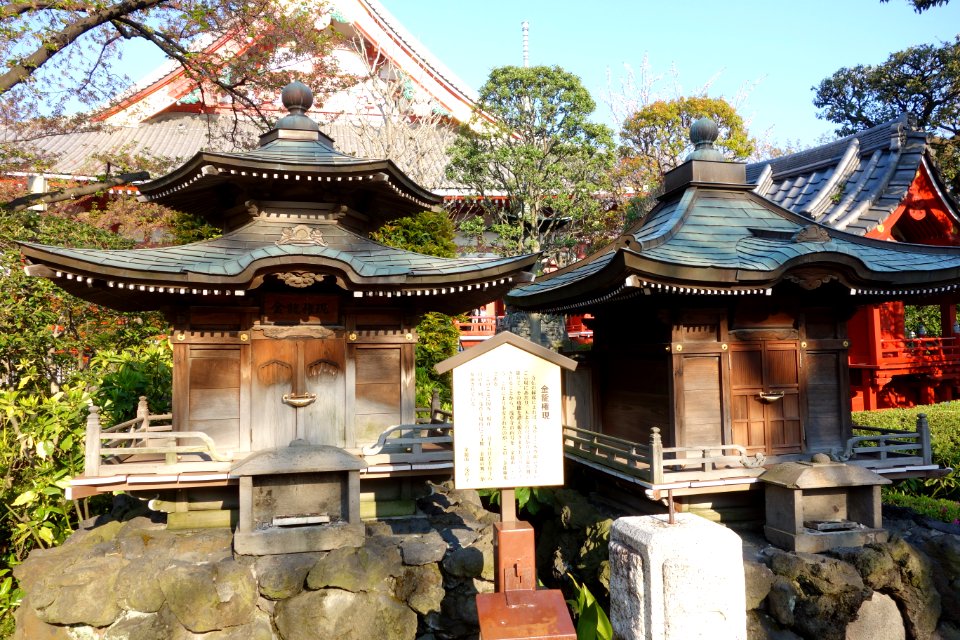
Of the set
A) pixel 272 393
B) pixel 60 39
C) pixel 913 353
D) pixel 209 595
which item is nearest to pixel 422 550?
pixel 209 595

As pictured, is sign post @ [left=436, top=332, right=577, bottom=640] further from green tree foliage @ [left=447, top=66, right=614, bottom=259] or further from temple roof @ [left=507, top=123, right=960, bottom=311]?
green tree foliage @ [left=447, top=66, right=614, bottom=259]

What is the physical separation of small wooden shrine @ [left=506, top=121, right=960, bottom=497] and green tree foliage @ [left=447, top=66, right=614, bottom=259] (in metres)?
5.92

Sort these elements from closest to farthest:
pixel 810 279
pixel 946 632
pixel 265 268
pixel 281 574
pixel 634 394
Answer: pixel 281 574, pixel 946 632, pixel 265 268, pixel 810 279, pixel 634 394

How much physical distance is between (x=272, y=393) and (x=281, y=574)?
246 cm

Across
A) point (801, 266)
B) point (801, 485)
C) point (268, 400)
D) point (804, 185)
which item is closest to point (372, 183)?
point (268, 400)

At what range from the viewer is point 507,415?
4.99 metres

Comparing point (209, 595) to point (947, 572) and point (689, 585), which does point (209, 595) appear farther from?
point (947, 572)

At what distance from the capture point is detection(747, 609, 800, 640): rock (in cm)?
634

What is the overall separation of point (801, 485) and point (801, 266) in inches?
107

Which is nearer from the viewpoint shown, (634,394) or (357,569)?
(357,569)

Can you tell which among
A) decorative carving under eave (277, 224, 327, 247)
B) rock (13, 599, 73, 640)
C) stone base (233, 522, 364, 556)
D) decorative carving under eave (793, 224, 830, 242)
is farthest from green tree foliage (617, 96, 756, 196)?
rock (13, 599, 73, 640)

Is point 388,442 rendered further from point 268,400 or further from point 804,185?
point 804,185

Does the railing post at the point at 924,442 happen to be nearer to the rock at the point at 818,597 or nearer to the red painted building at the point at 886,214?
the rock at the point at 818,597

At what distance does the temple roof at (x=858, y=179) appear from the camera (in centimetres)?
1378
